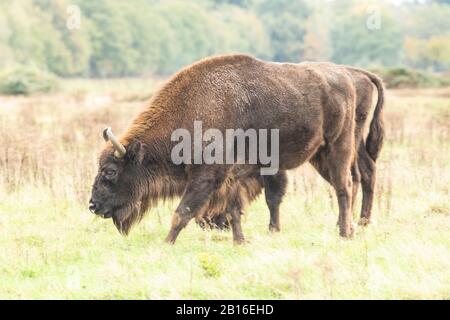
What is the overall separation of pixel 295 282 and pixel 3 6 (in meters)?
66.5

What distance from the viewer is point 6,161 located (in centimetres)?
1239

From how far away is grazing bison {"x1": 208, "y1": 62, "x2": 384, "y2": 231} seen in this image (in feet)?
32.9

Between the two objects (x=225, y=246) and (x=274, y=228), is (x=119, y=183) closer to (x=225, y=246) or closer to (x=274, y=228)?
(x=225, y=246)

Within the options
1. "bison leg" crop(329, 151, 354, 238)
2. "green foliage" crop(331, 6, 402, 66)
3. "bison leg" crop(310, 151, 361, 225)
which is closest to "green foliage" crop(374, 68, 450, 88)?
"bison leg" crop(310, 151, 361, 225)

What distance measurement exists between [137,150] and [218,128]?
992mm

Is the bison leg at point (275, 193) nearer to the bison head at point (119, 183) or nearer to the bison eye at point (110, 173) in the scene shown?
the bison head at point (119, 183)

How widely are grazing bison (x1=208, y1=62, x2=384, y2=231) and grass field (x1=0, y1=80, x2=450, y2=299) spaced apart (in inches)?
11.4

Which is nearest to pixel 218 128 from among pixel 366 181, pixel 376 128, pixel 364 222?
pixel 364 222

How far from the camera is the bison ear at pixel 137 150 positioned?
8891 millimetres

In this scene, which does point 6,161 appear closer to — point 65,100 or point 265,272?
point 265,272

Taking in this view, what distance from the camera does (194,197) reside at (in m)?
8.79

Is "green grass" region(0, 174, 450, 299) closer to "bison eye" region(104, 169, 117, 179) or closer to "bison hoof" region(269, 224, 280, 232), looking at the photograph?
"bison hoof" region(269, 224, 280, 232)

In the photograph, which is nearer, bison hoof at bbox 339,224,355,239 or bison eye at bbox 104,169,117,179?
bison eye at bbox 104,169,117,179
